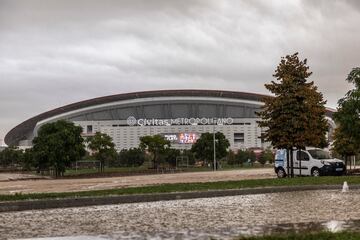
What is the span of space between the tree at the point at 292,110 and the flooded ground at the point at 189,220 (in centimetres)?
1292

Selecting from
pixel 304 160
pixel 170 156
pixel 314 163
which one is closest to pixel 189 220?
pixel 314 163

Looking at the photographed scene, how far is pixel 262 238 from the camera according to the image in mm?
7645

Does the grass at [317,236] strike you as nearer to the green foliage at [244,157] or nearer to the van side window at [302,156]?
the van side window at [302,156]

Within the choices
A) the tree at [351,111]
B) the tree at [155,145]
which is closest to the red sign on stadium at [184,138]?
the tree at [155,145]

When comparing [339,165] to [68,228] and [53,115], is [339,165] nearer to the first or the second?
[68,228]

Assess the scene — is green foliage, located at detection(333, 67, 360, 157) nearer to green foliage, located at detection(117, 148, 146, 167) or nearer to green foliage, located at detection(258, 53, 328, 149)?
green foliage, located at detection(258, 53, 328, 149)

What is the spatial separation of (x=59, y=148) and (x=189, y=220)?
143ft

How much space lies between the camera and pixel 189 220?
11.4 meters

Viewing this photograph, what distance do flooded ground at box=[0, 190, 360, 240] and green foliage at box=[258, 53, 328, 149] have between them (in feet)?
42.3

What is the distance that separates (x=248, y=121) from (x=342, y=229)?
154682mm

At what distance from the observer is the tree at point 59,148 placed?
175 feet

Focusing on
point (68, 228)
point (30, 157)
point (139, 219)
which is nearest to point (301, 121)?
point (139, 219)

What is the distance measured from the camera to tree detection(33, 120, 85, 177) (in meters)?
53.4

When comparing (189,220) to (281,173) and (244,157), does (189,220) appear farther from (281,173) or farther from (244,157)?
(244,157)
